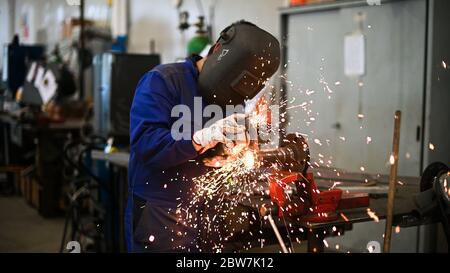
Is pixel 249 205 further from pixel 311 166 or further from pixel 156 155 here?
pixel 156 155

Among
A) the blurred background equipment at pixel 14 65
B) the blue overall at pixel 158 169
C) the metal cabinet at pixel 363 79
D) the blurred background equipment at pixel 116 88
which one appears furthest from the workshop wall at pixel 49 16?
the blue overall at pixel 158 169

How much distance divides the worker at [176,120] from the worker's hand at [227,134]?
0.11 feet

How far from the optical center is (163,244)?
1521 mm

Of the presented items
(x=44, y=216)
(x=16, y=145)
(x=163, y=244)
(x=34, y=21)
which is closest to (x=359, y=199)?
(x=163, y=244)

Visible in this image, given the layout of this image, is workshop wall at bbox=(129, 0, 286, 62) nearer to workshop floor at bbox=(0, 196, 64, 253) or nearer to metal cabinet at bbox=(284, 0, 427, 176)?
metal cabinet at bbox=(284, 0, 427, 176)

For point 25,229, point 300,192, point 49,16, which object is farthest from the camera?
point 49,16

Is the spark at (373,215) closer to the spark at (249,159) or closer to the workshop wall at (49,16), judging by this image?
the spark at (249,159)

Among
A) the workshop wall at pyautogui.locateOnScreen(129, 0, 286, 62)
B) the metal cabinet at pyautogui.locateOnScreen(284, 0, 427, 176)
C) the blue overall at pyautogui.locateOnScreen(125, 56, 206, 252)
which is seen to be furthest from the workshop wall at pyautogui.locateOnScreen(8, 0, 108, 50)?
the blue overall at pyautogui.locateOnScreen(125, 56, 206, 252)

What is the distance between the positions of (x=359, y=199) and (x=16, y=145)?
12.7ft

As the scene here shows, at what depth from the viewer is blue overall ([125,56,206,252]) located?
4.71 ft

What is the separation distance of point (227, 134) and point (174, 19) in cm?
344

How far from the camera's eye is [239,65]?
1.45 metres

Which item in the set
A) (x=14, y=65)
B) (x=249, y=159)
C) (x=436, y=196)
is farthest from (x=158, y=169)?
(x=14, y=65)

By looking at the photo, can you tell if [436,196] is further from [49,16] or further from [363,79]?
[49,16]
